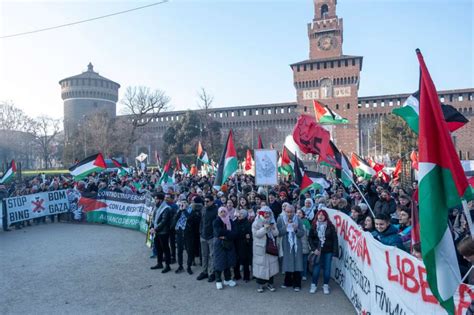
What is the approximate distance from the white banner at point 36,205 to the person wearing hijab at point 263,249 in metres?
10.5

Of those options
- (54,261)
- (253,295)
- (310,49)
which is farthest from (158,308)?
(310,49)

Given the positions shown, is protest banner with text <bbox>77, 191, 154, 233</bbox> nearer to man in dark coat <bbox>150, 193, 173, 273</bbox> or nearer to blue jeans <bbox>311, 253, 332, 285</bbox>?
man in dark coat <bbox>150, 193, 173, 273</bbox>

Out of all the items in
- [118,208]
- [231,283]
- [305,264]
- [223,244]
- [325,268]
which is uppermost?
[223,244]

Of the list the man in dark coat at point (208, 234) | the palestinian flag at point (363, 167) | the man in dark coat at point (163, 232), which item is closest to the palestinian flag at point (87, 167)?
the man in dark coat at point (163, 232)

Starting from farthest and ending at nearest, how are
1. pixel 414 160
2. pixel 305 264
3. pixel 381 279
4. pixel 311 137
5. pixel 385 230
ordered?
pixel 414 160 < pixel 311 137 < pixel 305 264 < pixel 385 230 < pixel 381 279

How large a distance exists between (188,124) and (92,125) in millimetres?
13048

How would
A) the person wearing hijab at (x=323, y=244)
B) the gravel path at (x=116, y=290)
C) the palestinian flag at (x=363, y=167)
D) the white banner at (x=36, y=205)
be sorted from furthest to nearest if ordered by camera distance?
the palestinian flag at (x=363, y=167), the white banner at (x=36, y=205), the person wearing hijab at (x=323, y=244), the gravel path at (x=116, y=290)

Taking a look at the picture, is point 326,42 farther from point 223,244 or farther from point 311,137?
point 223,244

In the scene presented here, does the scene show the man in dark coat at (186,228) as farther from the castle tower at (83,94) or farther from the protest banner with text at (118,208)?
the castle tower at (83,94)

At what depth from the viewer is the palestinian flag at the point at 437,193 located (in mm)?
2756

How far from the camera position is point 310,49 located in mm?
57719

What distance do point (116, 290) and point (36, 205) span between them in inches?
349

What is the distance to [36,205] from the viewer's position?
13398 millimetres

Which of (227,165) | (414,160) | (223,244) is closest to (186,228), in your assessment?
(223,244)
